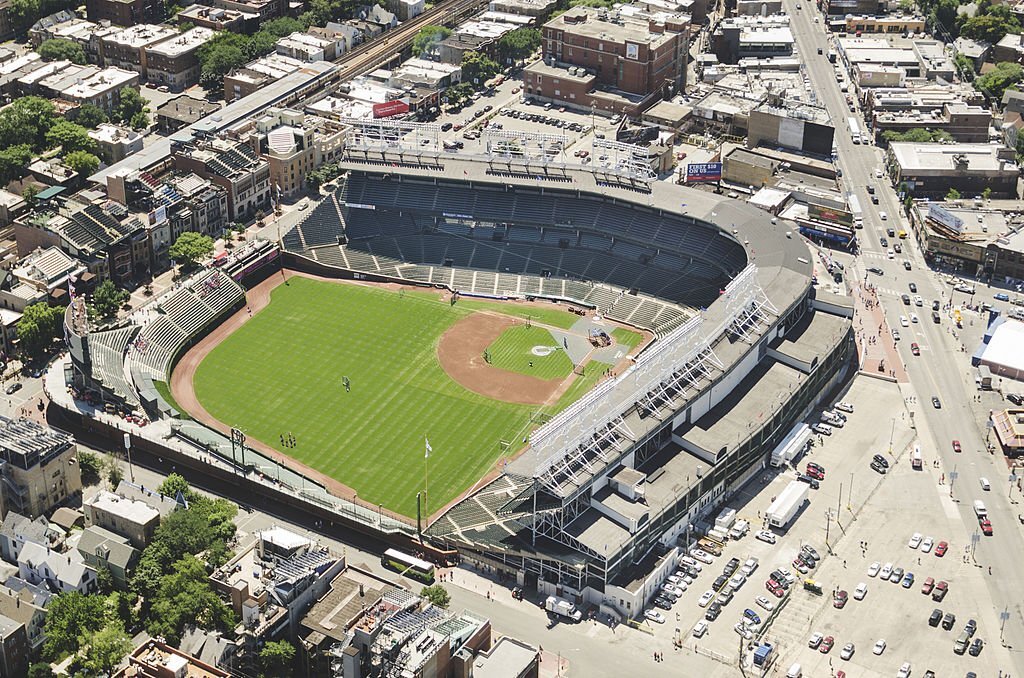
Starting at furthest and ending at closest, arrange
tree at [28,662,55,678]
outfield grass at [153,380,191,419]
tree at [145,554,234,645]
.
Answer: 1. outfield grass at [153,380,191,419]
2. tree at [145,554,234,645]
3. tree at [28,662,55,678]

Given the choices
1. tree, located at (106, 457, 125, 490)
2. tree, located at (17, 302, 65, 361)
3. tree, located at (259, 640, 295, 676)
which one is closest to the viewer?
tree, located at (259, 640, 295, 676)

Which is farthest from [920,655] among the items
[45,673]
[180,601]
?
[45,673]

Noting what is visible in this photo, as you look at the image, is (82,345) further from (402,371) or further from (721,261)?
(721,261)

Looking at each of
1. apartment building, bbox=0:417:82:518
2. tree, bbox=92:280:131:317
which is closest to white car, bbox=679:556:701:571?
apartment building, bbox=0:417:82:518

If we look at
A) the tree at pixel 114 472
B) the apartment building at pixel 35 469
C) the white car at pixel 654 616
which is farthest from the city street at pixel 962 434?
the apartment building at pixel 35 469

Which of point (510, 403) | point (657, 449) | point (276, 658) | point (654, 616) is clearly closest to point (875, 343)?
point (657, 449)

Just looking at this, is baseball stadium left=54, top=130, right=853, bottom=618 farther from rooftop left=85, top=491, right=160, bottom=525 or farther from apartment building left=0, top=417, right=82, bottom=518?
rooftop left=85, top=491, right=160, bottom=525

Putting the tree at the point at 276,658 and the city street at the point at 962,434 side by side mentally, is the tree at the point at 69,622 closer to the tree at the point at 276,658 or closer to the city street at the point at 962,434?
the tree at the point at 276,658
